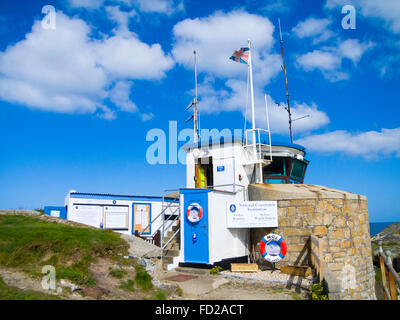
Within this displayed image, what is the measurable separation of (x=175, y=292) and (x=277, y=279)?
3496 mm

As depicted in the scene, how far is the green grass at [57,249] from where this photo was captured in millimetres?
6805

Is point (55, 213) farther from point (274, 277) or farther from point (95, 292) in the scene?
point (274, 277)

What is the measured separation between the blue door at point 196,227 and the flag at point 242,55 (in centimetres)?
673

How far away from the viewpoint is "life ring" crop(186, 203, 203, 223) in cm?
1116

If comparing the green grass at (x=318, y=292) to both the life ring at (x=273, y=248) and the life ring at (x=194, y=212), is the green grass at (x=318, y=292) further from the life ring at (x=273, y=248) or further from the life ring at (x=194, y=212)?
the life ring at (x=194, y=212)

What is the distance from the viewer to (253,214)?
11.7 m

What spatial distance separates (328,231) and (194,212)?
194 inches

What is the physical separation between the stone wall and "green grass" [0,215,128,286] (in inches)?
236

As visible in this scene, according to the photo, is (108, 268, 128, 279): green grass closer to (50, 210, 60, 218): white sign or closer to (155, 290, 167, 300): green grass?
(155, 290, 167, 300): green grass

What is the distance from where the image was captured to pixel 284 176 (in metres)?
15.2

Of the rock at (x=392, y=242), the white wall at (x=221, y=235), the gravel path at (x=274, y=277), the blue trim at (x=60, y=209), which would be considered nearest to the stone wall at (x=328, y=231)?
the white wall at (x=221, y=235)

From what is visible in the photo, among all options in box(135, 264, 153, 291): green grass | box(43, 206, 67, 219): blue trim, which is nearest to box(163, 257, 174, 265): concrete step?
box(135, 264, 153, 291): green grass

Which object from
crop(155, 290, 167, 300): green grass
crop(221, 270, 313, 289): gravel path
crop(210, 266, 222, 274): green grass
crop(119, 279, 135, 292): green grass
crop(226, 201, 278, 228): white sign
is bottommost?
crop(221, 270, 313, 289): gravel path
